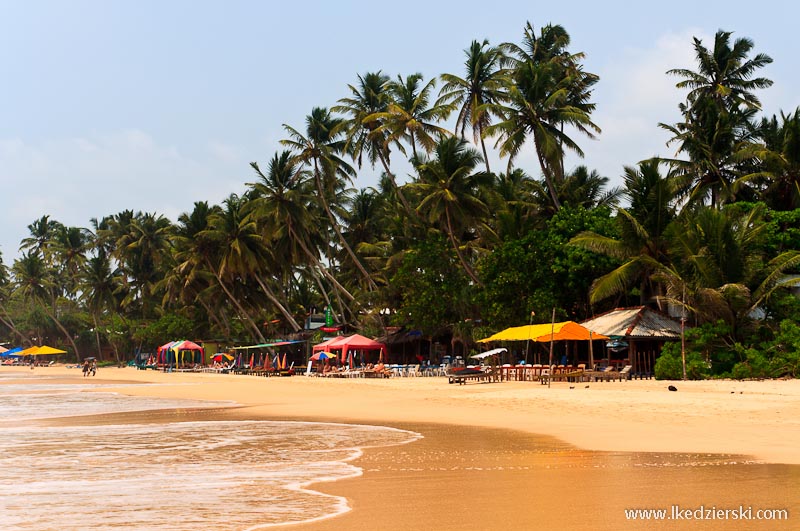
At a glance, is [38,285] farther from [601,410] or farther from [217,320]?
[601,410]

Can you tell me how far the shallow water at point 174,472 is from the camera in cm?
757

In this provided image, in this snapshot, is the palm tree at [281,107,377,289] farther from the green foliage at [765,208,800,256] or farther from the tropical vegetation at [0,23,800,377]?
the green foliage at [765,208,800,256]

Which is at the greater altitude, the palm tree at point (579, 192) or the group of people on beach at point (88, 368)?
the palm tree at point (579, 192)

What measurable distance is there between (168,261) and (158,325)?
605cm

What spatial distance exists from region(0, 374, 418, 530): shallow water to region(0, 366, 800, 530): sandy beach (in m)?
0.63

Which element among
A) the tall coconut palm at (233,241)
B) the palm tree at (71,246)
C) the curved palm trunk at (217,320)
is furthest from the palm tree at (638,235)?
the palm tree at (71,246)

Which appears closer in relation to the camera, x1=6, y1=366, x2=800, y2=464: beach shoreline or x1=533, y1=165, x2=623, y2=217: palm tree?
x1=6, y1=366, x2=800, y2=464: beach shoreline

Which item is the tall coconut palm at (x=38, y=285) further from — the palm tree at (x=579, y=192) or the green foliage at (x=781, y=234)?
the green foliage at (x=781, y=234)

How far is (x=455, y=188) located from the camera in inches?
1679

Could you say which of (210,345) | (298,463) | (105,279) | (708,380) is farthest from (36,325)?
(298,463)

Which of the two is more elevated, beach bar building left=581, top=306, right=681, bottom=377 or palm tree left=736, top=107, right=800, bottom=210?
palm tree left=736, top=107, right=800, bottom=210

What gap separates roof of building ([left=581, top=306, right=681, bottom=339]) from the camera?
31172 millimetres

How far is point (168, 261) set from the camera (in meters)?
76.8

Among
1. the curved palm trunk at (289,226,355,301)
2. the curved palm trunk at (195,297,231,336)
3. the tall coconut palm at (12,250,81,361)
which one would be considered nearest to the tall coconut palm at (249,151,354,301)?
the curved palm trunk at (289,226,355,301)
